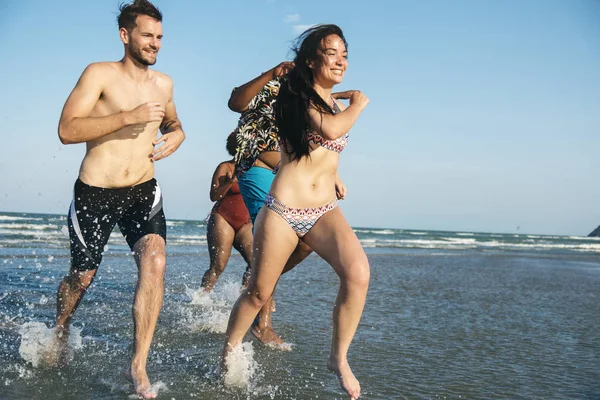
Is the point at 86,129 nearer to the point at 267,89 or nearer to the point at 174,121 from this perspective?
the point at 174,121

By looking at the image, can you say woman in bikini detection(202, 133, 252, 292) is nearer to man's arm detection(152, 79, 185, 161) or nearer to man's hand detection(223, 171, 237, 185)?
man's hand detection(223, 171, 237, 185)

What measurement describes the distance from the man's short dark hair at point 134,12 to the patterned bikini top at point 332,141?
1.37 m

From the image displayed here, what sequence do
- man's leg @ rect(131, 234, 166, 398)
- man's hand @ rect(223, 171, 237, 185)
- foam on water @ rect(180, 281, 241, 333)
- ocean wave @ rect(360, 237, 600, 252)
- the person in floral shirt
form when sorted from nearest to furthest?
man's leg @ rect(131, 234, 166, 398) → the person in floral shirt → foam on water @ rect(180, 281, 241, 333) → man's hand @ rect(223, 171, 237, 185) → ocean wave @ rect(360, 237, 600, 252)

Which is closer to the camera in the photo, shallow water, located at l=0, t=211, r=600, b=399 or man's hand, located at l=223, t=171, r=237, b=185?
shallow water, located at l=0, t=211, r=600, b=399

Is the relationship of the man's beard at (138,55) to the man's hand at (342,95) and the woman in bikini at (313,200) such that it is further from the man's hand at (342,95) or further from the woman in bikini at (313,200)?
the man's hand at (342,95)

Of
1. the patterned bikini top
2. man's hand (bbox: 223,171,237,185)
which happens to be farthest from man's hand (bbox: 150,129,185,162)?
man's hand (bbox: 223,171,237,185)

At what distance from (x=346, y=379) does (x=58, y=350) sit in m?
1.99

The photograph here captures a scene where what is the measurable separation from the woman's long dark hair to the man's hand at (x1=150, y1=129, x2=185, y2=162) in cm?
86

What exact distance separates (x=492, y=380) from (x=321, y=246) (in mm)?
1588

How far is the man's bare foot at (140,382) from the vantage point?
341 cm

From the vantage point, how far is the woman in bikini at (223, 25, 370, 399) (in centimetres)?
352

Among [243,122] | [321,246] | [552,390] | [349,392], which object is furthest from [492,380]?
[243,122]

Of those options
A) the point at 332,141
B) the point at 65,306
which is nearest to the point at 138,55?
the point at 332,141

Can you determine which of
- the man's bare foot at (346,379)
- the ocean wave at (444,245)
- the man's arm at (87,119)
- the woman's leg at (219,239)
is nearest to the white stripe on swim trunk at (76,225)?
the man's arm at (87,119)
